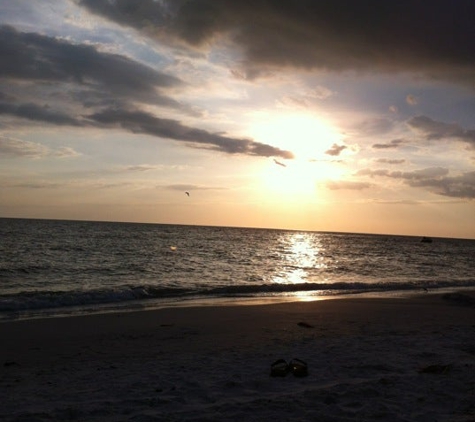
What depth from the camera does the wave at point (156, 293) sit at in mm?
18938

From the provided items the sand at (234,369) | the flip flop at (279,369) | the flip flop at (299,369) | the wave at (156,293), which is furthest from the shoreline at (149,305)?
the flip flop at (299,369)

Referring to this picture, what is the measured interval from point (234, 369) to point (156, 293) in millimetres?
15342

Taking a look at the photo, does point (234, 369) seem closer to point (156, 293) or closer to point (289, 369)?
point (289, 369)

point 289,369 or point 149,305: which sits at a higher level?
point 289,369

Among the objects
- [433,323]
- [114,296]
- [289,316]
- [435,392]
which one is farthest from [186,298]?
[435,392]

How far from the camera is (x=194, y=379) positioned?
7.92m

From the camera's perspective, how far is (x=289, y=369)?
8305 mm

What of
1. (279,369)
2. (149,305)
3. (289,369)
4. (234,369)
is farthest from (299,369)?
(149,305)

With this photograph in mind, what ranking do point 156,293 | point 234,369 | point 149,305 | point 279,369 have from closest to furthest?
point 279,369 → point 234,369 → point 149,305 → point 156,293

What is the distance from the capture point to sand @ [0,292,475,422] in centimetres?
651

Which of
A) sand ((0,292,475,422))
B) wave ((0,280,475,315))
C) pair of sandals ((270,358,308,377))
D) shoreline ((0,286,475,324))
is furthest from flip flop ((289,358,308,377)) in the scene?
wave ((0,280,475,315))

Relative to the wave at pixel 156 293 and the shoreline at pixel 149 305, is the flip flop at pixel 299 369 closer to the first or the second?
the shoreline at pixel 149 305

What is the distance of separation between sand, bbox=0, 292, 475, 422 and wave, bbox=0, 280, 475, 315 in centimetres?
419

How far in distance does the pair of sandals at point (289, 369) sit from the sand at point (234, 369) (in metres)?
0.12
